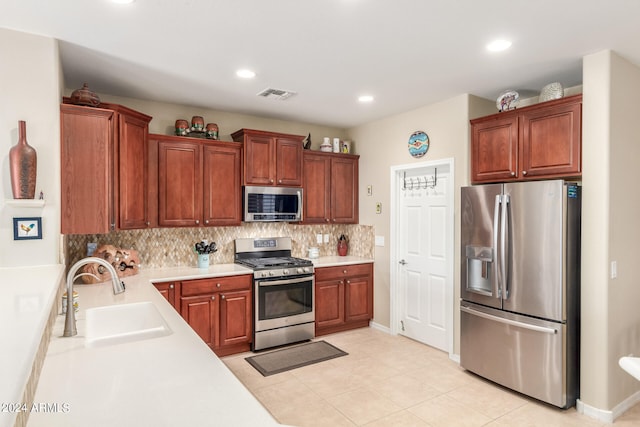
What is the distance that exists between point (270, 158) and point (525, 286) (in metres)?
2.91

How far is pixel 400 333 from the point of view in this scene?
4625mm

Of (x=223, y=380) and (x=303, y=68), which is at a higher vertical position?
(x=303, y=68)

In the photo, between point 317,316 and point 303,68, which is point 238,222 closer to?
point 317,316

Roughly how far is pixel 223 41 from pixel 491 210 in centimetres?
254

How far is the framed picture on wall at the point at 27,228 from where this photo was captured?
8.09ft

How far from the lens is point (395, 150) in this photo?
4.60m

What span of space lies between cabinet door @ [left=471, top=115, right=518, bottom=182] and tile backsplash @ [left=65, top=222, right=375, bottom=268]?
1.79m

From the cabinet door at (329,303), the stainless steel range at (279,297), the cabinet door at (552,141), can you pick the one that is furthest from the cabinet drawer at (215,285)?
the cabinet door at (552,141)

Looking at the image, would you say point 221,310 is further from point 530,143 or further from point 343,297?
point 530,143

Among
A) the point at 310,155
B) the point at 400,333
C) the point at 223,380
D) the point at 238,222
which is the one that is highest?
the point at 310,155

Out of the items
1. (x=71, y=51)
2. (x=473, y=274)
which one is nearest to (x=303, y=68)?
(x=71, y=51)

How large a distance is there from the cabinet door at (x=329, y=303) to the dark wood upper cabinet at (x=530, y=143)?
2.05m

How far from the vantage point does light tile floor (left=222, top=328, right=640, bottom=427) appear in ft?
9.07

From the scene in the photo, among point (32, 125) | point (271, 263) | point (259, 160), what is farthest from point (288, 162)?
point (32, 125)
